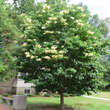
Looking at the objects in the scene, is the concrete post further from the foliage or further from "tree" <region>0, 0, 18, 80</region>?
"tree" <region>0, 0, 18, 80</region>

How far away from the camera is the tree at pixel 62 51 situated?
8.71m

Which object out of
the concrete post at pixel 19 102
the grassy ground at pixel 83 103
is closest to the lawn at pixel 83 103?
the grassy ground at pixel 83 103

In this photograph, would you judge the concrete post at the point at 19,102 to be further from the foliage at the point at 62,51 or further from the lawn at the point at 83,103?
the foliage at the point at 62,51

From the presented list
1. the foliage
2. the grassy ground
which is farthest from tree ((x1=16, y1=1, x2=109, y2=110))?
the grassy ground

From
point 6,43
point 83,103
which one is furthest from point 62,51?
point 83,103

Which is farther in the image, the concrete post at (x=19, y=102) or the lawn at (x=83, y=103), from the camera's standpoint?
the lawn at (x=83, y=103)

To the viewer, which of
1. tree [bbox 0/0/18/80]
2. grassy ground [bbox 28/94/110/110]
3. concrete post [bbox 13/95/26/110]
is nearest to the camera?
tree [bbox 0/0/18/80]

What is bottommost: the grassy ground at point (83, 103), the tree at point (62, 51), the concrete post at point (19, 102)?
the grassy ground at point (83, 103)

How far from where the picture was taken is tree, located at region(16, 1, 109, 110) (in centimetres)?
871

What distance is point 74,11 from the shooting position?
9.66 m

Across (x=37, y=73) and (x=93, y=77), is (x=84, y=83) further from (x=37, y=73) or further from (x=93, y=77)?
(x=37, y=73)

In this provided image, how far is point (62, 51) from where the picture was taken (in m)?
8.41

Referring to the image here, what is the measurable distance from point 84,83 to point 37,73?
112 inches

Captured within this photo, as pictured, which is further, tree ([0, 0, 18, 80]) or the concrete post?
the concrete post
